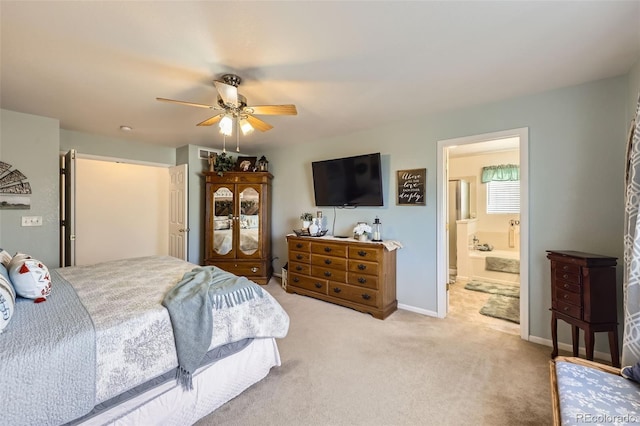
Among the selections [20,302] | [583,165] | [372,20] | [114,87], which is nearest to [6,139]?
[114,87]

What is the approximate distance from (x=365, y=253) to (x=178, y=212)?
10.6ft

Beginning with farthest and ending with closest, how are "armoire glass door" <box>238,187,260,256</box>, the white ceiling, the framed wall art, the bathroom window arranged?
the bathroom window, "armoire glass door" <box>238,187,260,256</box>, the framed wall art, the white ceiling

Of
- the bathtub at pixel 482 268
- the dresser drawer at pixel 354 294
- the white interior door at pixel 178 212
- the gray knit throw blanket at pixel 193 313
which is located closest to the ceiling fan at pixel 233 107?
the gray knit throw blanket at pixel 193 313

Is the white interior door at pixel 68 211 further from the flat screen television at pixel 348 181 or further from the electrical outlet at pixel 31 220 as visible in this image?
the flat screen television at pixel 348 181

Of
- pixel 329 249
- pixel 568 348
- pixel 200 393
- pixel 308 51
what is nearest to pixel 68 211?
pixel 200 393

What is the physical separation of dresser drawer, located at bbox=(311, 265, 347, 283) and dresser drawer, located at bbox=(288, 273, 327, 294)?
7 centimetres

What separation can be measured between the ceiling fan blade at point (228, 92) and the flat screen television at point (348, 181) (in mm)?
1834

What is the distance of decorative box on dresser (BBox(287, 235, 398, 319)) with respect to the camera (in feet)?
10.0

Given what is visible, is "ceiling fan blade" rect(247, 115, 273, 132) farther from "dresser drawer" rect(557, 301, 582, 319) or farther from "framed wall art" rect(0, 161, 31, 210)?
"dresser drawer" rect(557, 301, 582, 319)

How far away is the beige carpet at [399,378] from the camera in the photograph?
5.25ft

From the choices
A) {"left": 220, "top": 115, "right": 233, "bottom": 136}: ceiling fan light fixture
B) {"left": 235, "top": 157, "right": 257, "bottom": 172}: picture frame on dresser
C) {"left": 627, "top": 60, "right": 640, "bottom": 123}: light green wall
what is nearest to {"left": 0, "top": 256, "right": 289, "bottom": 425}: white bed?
{"left": 220, "top": 115, "right": 233, "bottom": 136}: ceiling fan light fixture

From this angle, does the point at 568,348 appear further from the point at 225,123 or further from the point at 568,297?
the point at 225,123

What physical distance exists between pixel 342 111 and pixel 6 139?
3.56 meters

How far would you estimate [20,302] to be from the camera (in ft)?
5.03
